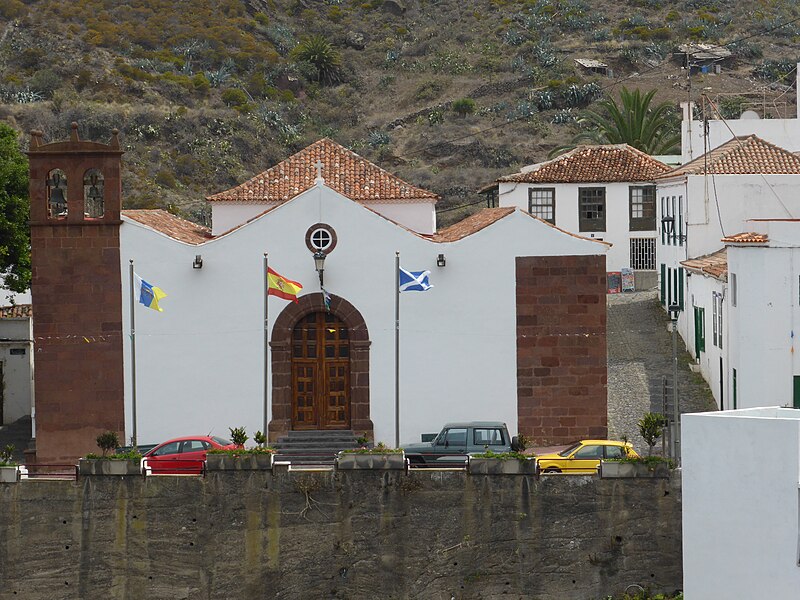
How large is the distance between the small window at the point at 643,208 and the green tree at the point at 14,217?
2382 centimetres

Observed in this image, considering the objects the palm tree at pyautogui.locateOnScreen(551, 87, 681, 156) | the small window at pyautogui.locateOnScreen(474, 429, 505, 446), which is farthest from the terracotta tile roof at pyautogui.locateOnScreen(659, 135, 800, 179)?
the palm tree at pyautogui.locateOnScreen(551, 87, 681, 156)

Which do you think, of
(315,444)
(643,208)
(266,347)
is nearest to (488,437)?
(315,444)

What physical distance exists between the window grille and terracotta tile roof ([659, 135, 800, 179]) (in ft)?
30.8

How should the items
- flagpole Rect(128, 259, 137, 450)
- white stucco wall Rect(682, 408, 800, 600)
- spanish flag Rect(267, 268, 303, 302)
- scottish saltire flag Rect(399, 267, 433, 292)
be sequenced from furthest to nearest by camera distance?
1. flagpole Rect(128, 259, 137, 450)
2. scottish saltire flag Rect(399, 267, 433, 292)
3. spanish flag Rect(267, 268, 303, 302)
4. white stucco wall Rect(682, 408, 800, 600)

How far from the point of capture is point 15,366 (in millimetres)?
46719

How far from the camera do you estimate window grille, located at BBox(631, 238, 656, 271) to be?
196 ft

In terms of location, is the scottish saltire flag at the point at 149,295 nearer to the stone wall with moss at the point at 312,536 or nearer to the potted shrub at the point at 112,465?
the potted shrub at the point at 112,465

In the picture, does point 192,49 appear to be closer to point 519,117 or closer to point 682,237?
point 519,117

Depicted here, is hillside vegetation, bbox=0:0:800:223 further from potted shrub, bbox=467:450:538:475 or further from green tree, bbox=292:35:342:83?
potted shrub, bbox=467:450:538:475

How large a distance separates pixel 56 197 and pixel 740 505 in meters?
18.4

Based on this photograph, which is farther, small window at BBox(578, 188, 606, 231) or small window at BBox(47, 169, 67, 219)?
small window at BBox(578, 188, 606, 231)

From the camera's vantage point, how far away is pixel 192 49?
101312mm

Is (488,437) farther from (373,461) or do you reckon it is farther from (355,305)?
(355,305)

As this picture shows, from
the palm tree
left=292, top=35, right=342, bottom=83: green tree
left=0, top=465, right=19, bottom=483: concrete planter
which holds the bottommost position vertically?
left=0, top=465, right=19, bottom=483: concrete planter
